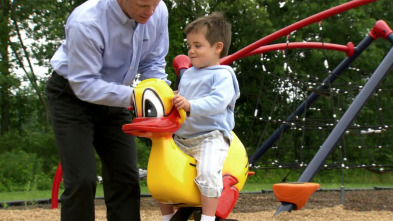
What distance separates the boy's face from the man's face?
0.74ft

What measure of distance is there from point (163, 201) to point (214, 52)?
29.4 inches

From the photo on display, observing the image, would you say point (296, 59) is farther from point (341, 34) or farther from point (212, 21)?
point (212, 21)

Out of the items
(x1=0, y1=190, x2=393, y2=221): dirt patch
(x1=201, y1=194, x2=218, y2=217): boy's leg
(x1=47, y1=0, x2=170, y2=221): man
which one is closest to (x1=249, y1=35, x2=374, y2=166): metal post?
(x1=0, y1=190, x2=393, y2=221): dirt patch

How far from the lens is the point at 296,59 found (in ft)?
49.4

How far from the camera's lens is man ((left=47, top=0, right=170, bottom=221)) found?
2375 millimetres

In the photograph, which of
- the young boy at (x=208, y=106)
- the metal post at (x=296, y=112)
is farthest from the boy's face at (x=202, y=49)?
the metal post at (x=296, y=112)

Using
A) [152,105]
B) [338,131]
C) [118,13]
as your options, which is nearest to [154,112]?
[152,105]

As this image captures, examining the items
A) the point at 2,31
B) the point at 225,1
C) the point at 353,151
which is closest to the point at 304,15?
the point at 225,1

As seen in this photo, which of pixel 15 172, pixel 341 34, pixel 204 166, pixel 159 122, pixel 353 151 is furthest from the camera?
pixel 341 34

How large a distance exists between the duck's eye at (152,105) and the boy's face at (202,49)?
1.27ft

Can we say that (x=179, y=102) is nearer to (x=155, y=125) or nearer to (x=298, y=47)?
(x=155, y=125)

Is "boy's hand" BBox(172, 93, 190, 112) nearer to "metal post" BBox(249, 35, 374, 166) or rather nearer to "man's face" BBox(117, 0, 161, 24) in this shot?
"man's face" BBox(117, 0, 161, 24)

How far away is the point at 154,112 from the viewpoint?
2.19 m

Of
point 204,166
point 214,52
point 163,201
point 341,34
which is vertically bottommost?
point 163,201
